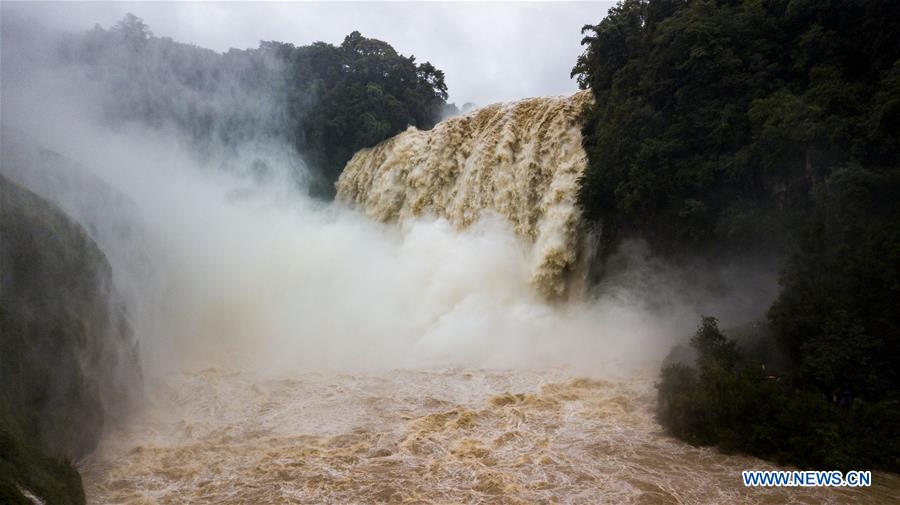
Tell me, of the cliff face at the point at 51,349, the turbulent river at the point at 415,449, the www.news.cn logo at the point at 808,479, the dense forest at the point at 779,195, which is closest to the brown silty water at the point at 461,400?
the turbulent river at the point at 415,449

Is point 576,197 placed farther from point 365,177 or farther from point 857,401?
point 365,177

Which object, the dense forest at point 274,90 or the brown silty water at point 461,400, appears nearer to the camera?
the brown silty water at point 461,400

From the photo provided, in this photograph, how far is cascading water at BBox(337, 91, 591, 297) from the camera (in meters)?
16.8

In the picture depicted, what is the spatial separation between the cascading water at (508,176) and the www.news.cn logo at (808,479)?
8640 millimetres

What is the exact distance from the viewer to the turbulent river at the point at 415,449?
26.8 feet

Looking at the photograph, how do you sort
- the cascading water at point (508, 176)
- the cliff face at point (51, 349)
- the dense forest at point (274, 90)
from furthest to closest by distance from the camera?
the dense forest at point (274, 90), the cascading water at point (508, 176), the cliff face at point (51, 349)

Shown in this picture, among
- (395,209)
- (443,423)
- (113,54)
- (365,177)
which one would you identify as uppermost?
(113,54)

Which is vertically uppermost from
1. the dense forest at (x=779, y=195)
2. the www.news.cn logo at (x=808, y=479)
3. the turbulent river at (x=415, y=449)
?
the dense forest at (x=779, y=195)

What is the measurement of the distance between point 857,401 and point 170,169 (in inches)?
1008

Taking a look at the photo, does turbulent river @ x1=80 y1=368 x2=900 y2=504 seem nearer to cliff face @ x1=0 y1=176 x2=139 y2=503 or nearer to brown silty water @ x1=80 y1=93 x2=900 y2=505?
brown silty water @ x1=80 y1=93 x2=900 y2=505

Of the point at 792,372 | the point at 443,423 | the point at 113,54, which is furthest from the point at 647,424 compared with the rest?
the point at 113,54

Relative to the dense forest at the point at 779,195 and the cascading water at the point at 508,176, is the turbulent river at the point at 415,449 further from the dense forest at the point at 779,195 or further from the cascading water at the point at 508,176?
the cascading water at the point at 508,176

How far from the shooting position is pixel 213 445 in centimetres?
987

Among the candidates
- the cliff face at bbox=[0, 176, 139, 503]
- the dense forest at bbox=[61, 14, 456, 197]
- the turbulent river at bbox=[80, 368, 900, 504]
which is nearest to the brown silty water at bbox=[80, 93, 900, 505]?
the turbulent river at bbox=[80, 368, 900, 504]
